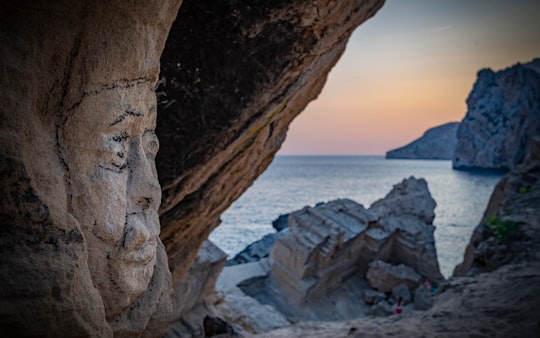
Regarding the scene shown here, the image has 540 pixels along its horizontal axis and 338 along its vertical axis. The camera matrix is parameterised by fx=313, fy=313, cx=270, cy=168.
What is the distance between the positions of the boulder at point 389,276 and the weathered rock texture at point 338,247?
2.55ft

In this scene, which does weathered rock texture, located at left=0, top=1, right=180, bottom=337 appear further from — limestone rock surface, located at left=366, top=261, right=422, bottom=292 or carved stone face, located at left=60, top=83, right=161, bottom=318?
limestone rock surface, located at left=366, top=261, right=422, bottom=292

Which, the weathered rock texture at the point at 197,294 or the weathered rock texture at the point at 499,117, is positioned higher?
the weathered rock texture at the point at 499,117

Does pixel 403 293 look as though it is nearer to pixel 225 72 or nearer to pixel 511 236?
pixel 511 236

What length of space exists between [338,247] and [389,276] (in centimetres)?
313

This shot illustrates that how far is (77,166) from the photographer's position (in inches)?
78.4

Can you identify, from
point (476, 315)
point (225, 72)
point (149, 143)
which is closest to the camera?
point (149, 143)

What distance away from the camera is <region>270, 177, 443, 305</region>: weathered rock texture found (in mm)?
15328

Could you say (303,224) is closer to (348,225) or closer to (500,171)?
(348,225)

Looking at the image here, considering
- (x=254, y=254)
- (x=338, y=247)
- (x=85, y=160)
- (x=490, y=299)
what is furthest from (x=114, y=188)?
(x=254, y=254)

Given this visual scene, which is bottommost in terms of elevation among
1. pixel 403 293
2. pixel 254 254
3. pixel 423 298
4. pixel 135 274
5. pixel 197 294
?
pixel 254 254

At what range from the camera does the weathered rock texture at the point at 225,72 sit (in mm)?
3863

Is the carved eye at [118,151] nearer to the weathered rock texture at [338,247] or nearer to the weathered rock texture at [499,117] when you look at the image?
the weathered rock texture at [338,247]

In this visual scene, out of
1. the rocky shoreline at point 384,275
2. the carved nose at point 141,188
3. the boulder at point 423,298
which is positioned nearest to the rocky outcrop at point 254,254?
the rocky shoreline at point 384,275

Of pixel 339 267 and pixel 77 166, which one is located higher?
pixel 77 166
